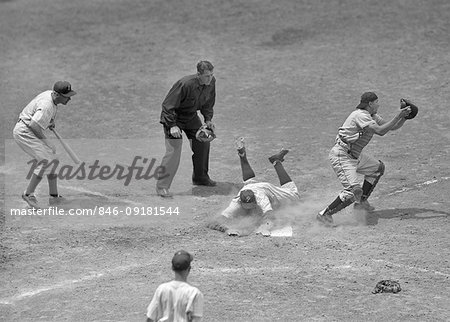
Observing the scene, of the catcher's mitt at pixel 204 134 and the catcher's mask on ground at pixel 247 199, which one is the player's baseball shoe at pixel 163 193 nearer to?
the catcher's mitt at pixel 204 134

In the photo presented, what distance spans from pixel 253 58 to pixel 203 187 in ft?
22.3

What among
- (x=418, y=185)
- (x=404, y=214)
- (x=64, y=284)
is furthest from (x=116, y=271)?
(x=418, y=185)

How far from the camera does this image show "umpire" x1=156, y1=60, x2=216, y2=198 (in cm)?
1375

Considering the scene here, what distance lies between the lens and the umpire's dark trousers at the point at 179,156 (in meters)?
14.1

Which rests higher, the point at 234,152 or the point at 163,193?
the point at 234,152

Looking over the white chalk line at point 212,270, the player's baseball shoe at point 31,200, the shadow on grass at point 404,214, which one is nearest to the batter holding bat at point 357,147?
the shadow on grass at point 404,214

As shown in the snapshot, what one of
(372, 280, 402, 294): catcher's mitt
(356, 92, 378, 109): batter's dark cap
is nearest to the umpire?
(356, 92, 378, 109): batter's dark cap

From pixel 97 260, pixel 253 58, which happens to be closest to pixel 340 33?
pixel 253 58

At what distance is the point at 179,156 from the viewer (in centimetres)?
1427

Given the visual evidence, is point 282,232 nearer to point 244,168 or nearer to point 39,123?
point 244,168

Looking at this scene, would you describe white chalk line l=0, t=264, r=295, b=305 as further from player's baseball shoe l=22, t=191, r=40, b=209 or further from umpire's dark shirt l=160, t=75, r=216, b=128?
umpire's dark shirt l=160, t=75, r=216, b=128

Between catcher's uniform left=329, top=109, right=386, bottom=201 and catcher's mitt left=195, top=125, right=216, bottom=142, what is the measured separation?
2.26 m

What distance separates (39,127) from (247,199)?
3248 millimetres

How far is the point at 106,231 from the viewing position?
41.0 ft
